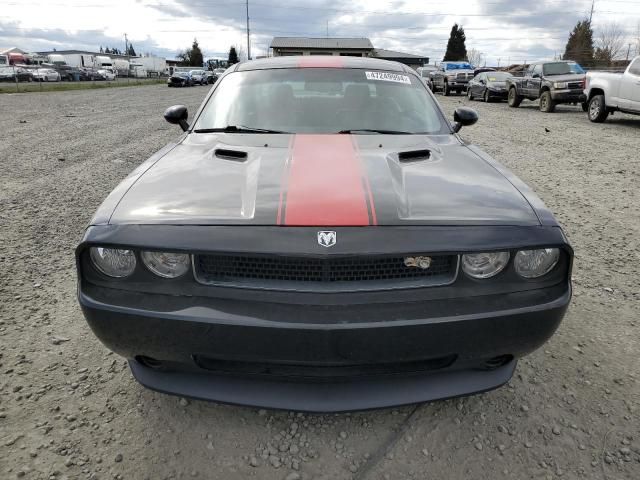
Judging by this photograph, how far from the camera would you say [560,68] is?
15094mm

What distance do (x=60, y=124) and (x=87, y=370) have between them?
10.4 meters

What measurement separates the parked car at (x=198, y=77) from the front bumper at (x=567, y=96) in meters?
31.9

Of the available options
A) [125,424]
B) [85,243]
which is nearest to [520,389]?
[125,424]

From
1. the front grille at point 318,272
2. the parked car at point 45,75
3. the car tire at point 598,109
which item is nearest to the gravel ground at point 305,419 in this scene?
the front grille at point 318,272

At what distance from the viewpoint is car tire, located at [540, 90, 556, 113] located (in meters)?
14.7

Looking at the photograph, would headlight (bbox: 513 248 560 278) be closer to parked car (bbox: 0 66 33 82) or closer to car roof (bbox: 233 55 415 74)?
car roof (bbox: 233 55 415 74)

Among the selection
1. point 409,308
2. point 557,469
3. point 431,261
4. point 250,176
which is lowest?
point 557,469

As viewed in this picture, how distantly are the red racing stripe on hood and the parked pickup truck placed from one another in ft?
44.4

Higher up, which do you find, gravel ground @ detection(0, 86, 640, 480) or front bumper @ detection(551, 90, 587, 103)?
front bumper @ detection(551, 90, 587, 103)

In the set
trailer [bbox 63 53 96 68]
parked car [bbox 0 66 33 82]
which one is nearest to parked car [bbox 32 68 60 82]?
parked car [bbox 0 66 33 82]

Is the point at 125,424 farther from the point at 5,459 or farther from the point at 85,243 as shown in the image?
the point at 85,243

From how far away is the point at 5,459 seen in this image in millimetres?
1751

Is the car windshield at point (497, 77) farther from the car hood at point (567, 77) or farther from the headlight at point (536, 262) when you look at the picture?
the headlight at point (536, 262)

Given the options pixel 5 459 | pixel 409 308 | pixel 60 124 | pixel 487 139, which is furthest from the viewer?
pixel 60 124
